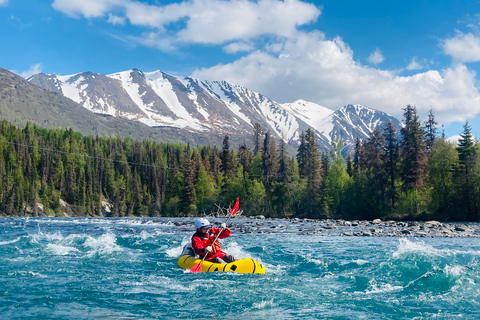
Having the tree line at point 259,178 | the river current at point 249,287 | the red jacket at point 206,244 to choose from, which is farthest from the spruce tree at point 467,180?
the red jacket at point 206,244

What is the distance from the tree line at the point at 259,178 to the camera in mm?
56281

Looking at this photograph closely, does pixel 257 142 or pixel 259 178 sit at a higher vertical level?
pixel 257 142

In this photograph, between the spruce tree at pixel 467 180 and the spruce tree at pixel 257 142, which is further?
the spruce tree at pixel 257 142

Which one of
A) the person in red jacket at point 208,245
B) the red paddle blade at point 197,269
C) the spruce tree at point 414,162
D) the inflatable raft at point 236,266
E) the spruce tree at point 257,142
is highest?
the spruce tree at point 257,142

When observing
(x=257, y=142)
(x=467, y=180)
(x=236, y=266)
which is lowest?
(x=236, y=266)

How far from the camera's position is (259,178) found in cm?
9269

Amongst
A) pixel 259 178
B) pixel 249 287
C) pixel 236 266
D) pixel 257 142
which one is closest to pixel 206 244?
pixel 236 266

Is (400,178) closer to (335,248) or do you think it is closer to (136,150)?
Answer: (335,248)

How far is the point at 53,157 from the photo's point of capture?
110m

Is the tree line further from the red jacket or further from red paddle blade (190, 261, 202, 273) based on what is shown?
red paddle blade (190, 261, 202, 273)

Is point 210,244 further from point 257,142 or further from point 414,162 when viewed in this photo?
point 257,142

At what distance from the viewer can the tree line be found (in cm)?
5628

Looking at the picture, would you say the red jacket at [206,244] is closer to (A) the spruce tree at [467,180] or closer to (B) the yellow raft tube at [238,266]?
(B) the yellow raft tube at [238,266]

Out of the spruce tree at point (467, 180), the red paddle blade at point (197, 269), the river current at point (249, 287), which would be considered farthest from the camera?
the spruce tree at point (467, 180)
